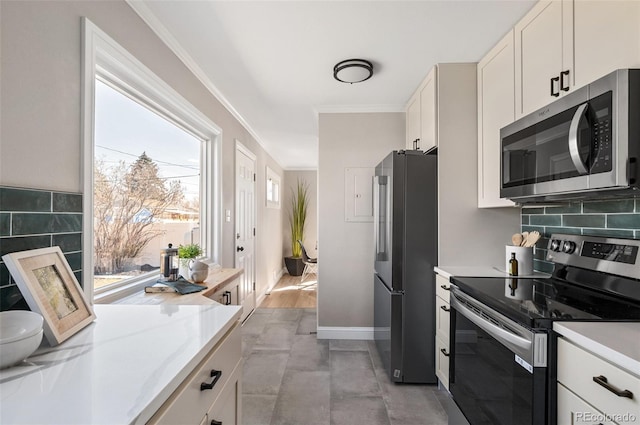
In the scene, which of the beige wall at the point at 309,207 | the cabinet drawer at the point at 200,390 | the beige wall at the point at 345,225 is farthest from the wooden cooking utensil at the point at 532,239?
the beige wall at the point at 309,207

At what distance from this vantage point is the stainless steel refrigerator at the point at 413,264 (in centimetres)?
231

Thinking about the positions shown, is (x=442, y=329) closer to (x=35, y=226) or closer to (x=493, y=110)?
(x=493, y=110)

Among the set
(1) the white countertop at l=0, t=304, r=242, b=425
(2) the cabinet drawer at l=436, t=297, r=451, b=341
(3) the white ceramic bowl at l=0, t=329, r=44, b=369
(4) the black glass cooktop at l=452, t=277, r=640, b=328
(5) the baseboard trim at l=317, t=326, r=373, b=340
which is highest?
(3) the white ceramic bowl at l=0, t=329, r=44, b=369

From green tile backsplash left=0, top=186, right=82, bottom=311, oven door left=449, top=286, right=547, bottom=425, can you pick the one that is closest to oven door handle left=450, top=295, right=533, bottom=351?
oven door left=449, top=286, right=547, bottom=425

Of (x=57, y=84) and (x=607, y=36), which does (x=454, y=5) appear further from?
(x=57, y=84)

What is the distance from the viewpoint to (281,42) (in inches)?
80.5

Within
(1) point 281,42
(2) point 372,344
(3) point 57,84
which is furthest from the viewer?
(2) point 372,344

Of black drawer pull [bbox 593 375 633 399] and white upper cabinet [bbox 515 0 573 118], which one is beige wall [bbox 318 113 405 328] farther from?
black drawer pull [bbox 593 375 633 399]

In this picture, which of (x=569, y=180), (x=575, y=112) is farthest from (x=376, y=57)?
(x=569, y=180)

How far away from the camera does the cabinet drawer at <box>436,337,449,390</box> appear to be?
6.67ft

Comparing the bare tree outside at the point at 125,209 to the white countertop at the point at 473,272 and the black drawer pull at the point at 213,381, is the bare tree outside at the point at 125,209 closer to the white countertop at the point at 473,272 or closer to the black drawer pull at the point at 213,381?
the black drawer pull at the point at 213,381

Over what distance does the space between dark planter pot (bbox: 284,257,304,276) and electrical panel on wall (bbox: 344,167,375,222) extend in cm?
372

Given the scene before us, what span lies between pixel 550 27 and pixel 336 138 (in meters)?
2.02

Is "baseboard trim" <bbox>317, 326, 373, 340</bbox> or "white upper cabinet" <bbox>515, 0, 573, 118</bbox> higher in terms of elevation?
"white upper cabinet" <bbox>515, 0, 573, 118</bbox>
